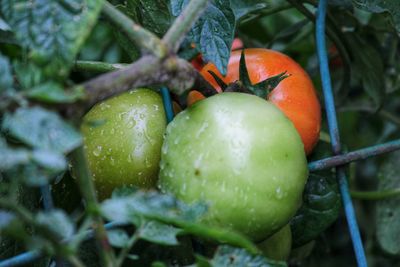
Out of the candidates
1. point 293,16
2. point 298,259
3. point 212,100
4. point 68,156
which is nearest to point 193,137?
point 212,100

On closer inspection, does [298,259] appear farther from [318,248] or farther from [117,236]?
[117,236]

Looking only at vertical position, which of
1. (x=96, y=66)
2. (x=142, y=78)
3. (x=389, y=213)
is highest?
(x=142, y=78)

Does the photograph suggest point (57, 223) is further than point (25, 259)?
No

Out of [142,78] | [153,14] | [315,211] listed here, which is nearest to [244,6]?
[153,14]

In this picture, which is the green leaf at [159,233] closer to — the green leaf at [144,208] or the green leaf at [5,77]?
the green leaf at [144,208]

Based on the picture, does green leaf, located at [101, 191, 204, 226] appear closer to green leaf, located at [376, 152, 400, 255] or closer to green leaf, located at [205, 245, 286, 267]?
green leaf, located at [205, 245, 286, 267]

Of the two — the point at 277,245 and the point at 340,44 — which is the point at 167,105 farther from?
the point at 340,44
